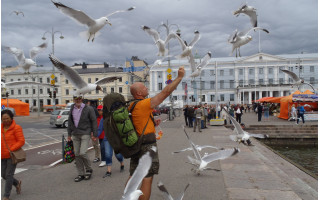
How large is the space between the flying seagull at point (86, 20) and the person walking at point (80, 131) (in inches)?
88.8

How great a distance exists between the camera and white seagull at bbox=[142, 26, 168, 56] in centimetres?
495

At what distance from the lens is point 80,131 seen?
5.50 meters

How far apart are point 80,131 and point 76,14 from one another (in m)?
2.88

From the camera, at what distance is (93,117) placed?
18.6 ft

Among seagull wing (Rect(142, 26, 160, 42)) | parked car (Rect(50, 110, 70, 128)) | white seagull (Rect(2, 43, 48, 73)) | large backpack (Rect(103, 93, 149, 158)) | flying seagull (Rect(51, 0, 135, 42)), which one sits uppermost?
seagull wing (Rect(142, 26, 160, 42))

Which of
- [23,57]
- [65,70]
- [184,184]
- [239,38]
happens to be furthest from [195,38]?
[23,57]

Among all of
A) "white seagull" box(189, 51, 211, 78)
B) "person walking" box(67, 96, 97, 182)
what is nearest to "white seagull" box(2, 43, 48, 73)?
"person walking" box(67, 96, 97, 182)

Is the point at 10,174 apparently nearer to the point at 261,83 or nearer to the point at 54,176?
the point at 54,176

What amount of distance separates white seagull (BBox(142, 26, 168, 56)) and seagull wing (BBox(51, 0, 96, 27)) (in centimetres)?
172

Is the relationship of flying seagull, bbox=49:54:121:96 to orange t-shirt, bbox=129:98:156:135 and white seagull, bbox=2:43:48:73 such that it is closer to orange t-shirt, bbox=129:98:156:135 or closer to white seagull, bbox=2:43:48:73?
orange t-shirt, bbox=129:98:156:135

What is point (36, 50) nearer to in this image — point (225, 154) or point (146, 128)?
point (146, 128)

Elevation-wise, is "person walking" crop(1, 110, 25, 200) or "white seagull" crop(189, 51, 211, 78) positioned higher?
"white seagull" crop(189, 51, 211, 78)

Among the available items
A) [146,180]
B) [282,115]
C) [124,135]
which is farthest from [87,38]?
[282,115]

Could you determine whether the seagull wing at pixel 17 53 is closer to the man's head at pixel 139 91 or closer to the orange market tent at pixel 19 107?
the man's head at pixel 139 91
